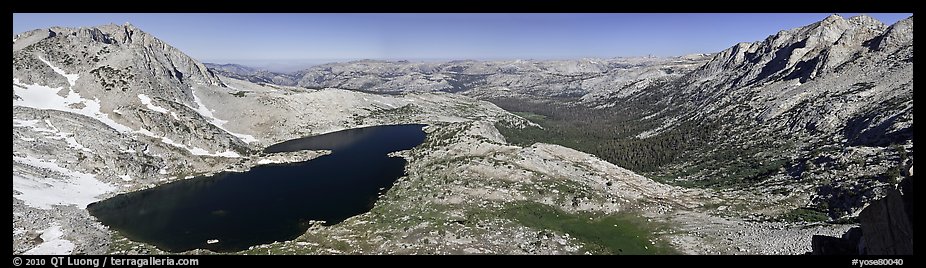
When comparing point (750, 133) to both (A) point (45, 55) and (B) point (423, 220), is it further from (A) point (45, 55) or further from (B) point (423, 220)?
(A) point (45, 55)

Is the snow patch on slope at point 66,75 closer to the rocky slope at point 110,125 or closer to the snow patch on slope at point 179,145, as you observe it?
the rocky slope at point 110,125

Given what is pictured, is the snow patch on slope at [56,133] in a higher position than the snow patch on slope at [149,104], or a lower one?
lower

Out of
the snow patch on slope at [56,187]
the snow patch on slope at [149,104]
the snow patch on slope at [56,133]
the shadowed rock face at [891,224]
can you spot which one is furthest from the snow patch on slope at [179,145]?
the shadowed rock face at [891,224]

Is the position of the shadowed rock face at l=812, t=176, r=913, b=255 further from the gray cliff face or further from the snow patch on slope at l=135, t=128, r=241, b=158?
the gray cliff face

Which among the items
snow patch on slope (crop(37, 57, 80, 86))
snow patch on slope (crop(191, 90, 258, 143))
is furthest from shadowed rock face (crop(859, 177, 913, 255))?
snow patch on slope (crop(37, 57, 80, 86))

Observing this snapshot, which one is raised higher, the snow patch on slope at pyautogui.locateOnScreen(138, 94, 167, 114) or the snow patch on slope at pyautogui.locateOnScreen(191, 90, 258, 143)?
the snow patch on slope at pyautogui.locateOnScreen(138, 94, 167, 114)

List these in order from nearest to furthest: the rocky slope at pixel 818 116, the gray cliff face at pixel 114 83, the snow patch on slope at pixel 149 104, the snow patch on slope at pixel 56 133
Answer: the rocky slope at pixel 818 116
the snow patch on slope at pixel 56 133
the gray cliff face at pixel 114 83
the snow patch on slope at pixel 149 104

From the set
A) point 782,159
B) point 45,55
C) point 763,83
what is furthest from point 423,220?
point 763,83
